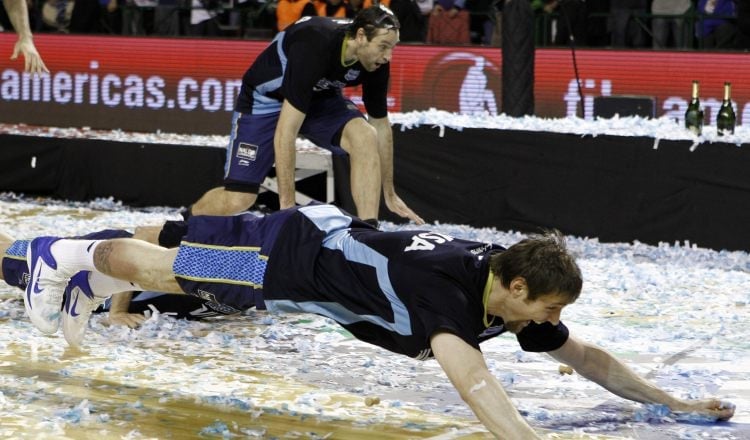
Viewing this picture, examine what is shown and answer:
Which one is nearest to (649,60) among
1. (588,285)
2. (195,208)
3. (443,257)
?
(588,285)

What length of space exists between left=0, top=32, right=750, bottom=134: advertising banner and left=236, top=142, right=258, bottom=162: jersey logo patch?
4.58 m

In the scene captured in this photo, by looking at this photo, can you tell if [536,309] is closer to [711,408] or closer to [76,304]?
[711,408]

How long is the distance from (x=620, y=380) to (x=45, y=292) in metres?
2.30

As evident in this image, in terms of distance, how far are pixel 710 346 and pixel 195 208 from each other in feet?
9.52

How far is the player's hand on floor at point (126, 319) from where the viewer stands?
582 cm

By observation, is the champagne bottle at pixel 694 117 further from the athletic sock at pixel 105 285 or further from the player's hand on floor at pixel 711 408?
the athletic sock at pixel 105 285

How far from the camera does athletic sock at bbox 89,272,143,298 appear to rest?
4848 mm

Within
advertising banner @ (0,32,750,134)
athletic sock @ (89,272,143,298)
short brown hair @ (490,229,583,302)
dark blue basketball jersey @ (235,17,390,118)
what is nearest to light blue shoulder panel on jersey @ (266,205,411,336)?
short brown hair @ (490,229,583,302)

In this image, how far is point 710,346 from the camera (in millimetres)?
5719

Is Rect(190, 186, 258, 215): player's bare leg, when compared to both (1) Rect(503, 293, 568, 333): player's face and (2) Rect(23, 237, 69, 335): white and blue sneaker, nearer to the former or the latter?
(2) Rect(23, 237, 69, 335): white and blue sneaker

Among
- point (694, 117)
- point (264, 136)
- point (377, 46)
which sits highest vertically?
point (377, 46)

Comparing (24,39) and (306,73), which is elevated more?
(24,39)

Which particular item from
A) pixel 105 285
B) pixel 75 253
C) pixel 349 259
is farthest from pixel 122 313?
pixel 349 259

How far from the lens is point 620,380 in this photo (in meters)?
4.41
